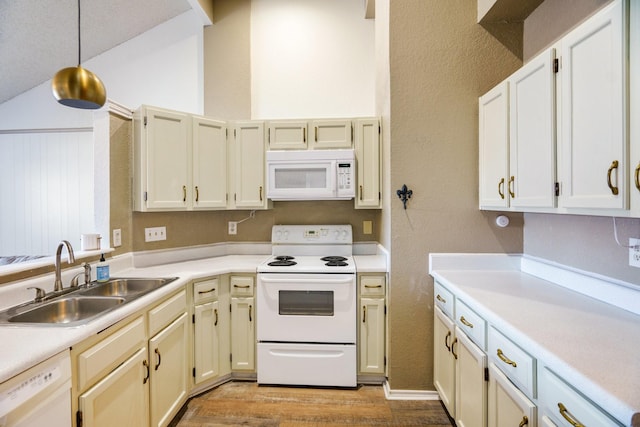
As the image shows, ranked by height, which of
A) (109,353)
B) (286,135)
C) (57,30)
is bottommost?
(109,353)

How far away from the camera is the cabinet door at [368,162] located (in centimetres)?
251

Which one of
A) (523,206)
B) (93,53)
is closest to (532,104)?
(523,206)

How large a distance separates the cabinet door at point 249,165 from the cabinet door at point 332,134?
0.49 metres

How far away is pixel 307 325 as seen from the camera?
2178mm

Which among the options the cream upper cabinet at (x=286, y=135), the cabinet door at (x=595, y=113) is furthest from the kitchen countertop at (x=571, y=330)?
the cream upper cabinet at (x=286, y=135)

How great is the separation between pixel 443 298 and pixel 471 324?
1.30 feet

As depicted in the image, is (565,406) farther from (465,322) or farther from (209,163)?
(209,163)

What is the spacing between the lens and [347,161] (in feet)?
7.99

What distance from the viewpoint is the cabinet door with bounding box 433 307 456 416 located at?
1735 millimetres

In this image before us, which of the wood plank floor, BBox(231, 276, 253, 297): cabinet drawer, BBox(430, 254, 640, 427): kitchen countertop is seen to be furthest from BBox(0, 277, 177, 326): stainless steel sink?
BBox(430, 254, 640, 427): kitchen countertop

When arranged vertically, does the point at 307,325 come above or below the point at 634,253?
below

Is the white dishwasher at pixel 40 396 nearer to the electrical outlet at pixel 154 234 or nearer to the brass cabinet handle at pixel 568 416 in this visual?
the electrical outlet at pixel 154 234

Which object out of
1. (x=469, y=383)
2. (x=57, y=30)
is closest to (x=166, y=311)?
(x=469, y=383)

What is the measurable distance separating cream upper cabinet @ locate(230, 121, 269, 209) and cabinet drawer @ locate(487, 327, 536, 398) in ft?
6.41
